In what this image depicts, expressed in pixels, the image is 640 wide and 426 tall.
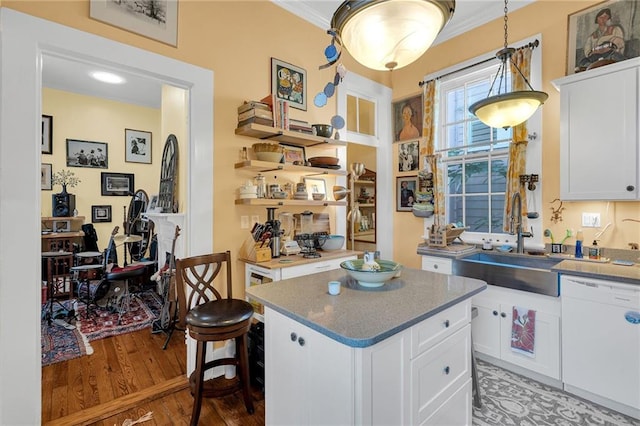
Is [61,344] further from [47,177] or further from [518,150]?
[518,150]

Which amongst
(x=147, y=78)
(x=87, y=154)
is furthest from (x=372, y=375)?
(x=87, y=154)

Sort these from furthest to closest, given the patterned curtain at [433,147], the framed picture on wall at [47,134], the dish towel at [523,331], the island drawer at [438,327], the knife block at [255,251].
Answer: the framed picture on wall at [47,134] → the patterned curtain at [433,147] → the knife block at [255,251] → the dish towel at [523,331] → the island drawer at [438,327]

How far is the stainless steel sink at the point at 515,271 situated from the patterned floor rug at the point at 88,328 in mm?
3450

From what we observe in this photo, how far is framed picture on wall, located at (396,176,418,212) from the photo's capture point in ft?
12.6

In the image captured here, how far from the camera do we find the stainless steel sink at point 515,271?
2285mm

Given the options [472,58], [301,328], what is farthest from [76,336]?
[472,58]

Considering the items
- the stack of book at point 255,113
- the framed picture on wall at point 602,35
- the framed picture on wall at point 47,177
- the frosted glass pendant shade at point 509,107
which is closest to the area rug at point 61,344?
the framed picture on wall at point 47,177

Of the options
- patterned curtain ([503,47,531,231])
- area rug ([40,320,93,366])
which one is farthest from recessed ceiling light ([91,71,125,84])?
patterned curtain ([503,47,531,231])

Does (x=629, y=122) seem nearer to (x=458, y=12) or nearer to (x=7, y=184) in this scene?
(x=458, y=12)

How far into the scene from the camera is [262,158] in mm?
2703

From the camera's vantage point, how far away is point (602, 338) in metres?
2.05

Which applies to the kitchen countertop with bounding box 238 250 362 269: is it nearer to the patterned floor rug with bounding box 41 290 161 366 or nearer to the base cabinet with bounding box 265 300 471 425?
the base cabinet with bounding box 265 300 471 425

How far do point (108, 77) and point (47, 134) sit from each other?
139 centimetres

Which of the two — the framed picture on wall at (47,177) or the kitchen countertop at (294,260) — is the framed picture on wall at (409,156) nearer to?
the kitchen countertop at (294,260)
